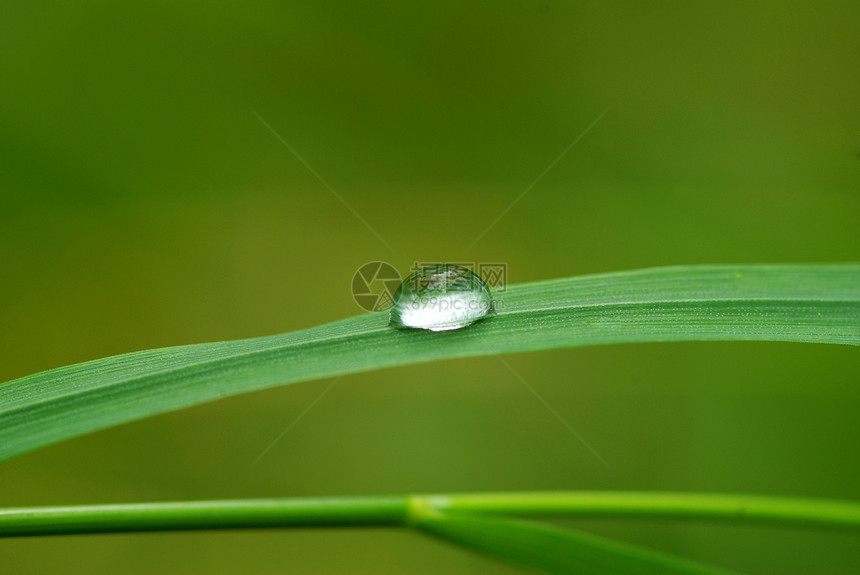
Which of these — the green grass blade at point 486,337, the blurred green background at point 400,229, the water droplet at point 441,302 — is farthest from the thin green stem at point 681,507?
the blurred green background at point 400,229

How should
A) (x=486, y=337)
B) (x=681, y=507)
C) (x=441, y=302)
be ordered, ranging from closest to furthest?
(x=681, y=507) → (x=486, y=337) → (x=441, y=302)

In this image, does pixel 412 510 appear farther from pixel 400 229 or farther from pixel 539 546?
pixel 400 229

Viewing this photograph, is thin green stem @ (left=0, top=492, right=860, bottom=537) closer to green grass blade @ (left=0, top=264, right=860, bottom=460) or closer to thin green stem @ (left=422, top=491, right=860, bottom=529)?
thin green stem @ (left=422, top=491, right=860, bottom=529)

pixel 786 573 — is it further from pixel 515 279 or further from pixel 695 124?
pixel 695 124

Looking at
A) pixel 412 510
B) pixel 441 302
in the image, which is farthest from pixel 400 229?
pixel 412 510

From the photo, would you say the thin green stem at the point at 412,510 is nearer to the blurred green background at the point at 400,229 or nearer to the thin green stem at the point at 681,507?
the thin green stem at the point at 681,507

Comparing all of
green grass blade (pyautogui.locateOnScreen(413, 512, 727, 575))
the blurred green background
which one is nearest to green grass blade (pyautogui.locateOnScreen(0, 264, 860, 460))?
green grass blade (pyautogui.locateOnScreen(413, 512, 727, 575))
